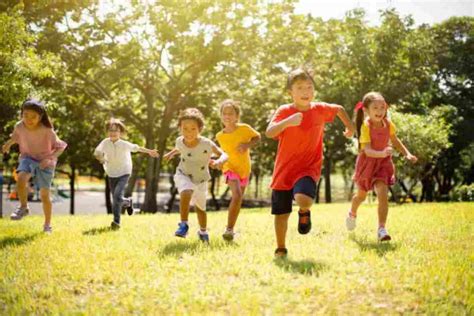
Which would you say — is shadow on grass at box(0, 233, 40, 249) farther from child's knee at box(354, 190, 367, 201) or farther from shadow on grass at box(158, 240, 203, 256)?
Answer: child's knee at box(354, 190, 367, 201)

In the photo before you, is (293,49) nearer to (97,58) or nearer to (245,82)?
(245,82)

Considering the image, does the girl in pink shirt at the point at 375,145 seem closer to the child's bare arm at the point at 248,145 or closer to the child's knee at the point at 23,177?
the child's bare arm at the point at 248,145

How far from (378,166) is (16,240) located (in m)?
4.95

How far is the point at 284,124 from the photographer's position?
15.6 ft

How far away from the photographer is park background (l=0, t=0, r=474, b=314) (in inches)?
147

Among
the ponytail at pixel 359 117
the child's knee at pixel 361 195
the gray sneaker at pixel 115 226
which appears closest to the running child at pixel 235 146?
the ponytail at pixel 359 117

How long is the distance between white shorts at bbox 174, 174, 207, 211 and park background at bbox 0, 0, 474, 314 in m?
0.60

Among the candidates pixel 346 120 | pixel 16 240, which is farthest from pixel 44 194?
pixel 346 120

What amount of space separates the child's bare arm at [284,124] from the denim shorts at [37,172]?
3817 millimetres

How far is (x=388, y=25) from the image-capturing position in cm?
2241

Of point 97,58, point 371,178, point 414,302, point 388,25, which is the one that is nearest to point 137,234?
point 371,178

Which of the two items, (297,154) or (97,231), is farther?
(97,231)

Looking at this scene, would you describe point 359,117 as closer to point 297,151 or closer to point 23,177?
point 297,151

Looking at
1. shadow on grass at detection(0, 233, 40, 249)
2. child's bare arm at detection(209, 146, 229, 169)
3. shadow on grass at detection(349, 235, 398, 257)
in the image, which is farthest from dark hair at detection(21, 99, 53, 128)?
shadow on grass at detection(349, 235, 398, 257)
